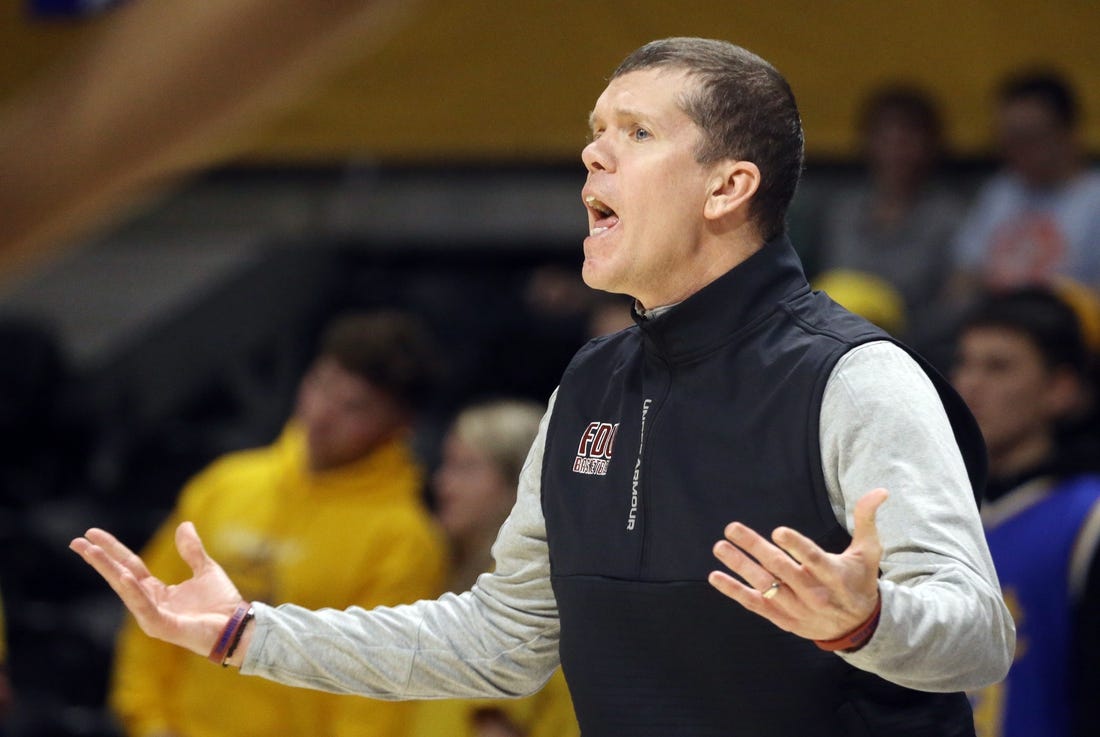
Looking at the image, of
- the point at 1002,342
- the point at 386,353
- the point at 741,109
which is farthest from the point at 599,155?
the point at 386,353

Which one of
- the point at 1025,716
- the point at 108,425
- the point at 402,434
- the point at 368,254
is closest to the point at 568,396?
the point at 1025,716

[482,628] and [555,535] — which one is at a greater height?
[555,535]

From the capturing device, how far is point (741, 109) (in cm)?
179

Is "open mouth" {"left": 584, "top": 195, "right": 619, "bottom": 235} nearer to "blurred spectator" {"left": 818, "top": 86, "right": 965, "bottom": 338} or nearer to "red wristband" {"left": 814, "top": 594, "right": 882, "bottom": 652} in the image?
"red wristband" {"left": 814, "top": 594, "right": 882, "bottom": 652}

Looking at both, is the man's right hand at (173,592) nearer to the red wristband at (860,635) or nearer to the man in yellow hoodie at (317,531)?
the red wristband at (860,635)

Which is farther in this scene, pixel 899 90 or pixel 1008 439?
pixel 899 90

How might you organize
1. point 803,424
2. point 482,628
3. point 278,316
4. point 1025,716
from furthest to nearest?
point 278,316
point 1025,716
point 482,628
point 803,424

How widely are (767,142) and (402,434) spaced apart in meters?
2.84

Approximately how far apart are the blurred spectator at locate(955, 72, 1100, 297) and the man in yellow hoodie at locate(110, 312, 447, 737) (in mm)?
2096

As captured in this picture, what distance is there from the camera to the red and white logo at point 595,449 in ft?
6.04

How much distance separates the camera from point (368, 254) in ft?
26.8

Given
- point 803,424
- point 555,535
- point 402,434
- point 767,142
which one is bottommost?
point 402,434

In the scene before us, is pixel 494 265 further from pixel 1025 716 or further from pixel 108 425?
pixel 1025 716

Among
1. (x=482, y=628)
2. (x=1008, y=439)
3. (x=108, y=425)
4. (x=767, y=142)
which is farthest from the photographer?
(x=108, y=425)
